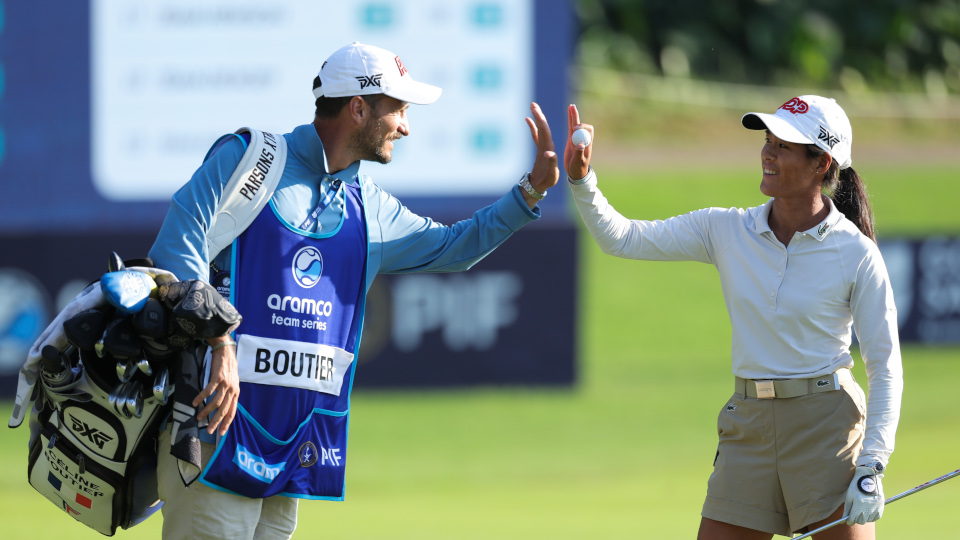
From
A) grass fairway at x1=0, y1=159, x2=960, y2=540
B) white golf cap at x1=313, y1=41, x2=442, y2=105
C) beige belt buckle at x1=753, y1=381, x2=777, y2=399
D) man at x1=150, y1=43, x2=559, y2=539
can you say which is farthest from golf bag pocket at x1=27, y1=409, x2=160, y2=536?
grass fairway at x1=0, y1=159, x2=960, y2=540

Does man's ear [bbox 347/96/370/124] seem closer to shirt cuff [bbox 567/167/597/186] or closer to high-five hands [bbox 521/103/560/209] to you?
high-five hands [bbox 521/103/560/209]

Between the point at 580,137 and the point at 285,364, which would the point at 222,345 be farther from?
the point at 580,137

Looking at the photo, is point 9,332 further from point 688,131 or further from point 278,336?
point 688,131

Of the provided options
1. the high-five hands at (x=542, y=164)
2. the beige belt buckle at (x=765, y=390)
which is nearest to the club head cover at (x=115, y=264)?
the high-five hands at (x=542, y=164)

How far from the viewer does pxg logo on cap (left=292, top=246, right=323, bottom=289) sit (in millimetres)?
3666

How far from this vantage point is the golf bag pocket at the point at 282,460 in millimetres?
3537

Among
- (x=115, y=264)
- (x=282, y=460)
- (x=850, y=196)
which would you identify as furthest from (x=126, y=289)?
(x=850, y=196)

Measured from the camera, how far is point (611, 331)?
13500 mm

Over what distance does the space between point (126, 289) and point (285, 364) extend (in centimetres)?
53

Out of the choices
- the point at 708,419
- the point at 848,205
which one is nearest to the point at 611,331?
the point at 708,419

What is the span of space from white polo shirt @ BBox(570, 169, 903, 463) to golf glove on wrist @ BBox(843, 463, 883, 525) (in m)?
0.04

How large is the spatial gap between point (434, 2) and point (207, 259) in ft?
20.6

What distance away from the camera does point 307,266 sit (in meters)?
3.69

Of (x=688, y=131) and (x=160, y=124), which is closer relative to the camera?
(x=160, y=124)
